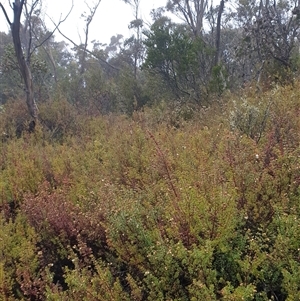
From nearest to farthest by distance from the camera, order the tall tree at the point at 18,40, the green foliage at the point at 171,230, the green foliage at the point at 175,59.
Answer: the green foliage at the point at 171,230 → the tall tree at the point at 18,40 → the green foliage at the point at 175,59

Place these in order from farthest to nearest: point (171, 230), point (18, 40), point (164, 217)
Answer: point (18, 40) < point (164, 217) < point (171, 230)

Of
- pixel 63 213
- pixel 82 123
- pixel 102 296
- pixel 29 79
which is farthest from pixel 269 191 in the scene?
pixel 29 79

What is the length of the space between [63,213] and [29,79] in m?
7.13

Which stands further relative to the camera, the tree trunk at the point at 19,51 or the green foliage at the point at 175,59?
the green foliage at the point at 175,59

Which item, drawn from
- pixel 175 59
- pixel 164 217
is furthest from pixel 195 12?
pixel 164 217

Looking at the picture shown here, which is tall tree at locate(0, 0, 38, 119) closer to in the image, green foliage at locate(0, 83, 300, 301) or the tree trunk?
the tree trunk

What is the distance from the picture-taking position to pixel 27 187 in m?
4.39

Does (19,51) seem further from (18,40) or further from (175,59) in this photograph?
(175,59)

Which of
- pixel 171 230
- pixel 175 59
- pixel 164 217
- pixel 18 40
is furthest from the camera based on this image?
pixel 175 59

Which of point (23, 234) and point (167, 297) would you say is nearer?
point (167, 297)

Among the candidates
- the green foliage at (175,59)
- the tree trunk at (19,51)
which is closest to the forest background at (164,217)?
the tree trunk at (19,51)

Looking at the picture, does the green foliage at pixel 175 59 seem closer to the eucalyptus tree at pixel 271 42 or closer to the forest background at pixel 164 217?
the eucalyptus tree at pixel 271 42

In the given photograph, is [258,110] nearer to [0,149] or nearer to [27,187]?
[27,187]

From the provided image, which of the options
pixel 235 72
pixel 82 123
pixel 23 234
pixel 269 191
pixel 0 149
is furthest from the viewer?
pixel 235 72
